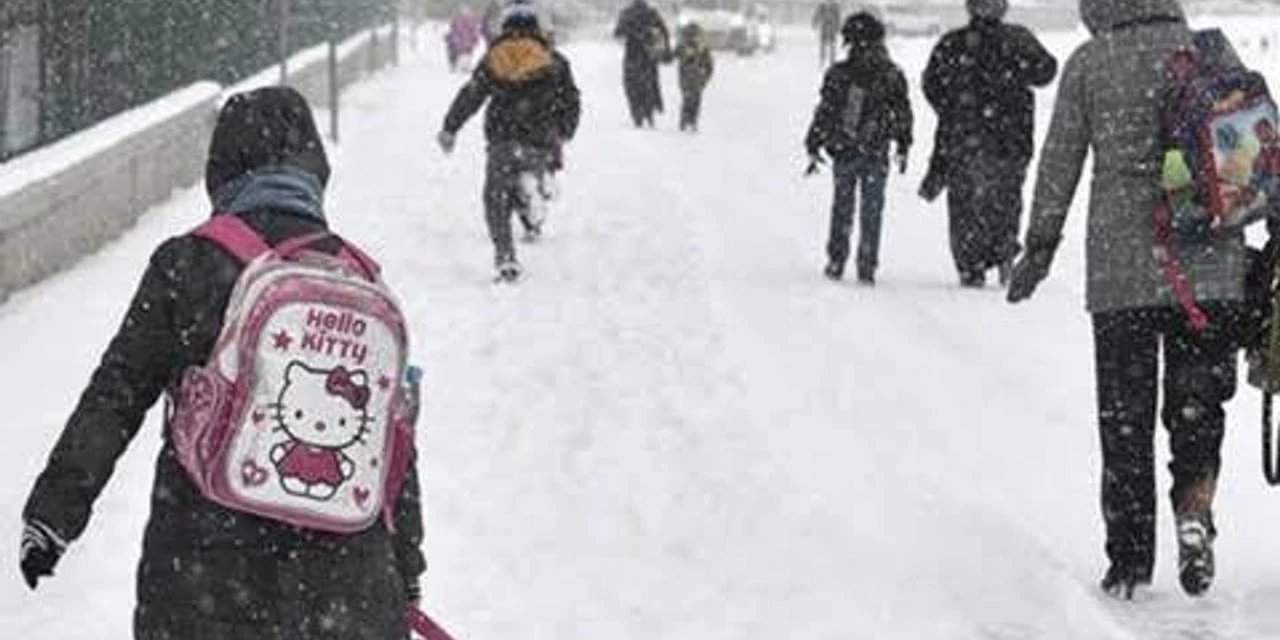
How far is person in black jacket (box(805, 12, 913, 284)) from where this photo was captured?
46.1 ft

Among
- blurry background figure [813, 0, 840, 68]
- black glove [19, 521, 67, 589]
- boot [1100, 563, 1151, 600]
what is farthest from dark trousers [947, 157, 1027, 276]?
blurry background figure [813, 0, 840, 68]

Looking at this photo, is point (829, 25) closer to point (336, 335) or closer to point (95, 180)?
point (95, 180)

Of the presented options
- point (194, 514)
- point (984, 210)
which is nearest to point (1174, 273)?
point (194, 514)

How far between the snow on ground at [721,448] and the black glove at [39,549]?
8.80 ft

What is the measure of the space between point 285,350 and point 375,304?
7.2 inches

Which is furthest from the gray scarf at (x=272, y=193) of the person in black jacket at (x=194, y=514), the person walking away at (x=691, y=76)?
the person walking away at (x=691, y=76)

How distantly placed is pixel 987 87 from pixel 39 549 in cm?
1011

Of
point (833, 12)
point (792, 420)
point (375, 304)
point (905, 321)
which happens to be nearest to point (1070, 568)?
point (792, 420)

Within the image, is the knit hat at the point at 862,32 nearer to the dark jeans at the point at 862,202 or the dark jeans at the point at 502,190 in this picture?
the dark jeans at the point at 862,202

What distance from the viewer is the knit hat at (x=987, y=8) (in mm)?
13273

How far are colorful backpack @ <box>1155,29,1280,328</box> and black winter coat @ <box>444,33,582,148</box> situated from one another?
311 inches

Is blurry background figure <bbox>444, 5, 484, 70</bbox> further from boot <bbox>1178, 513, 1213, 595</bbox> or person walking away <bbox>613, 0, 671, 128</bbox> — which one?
boot <bbox>1178, 513, 1213, 595</bbox>

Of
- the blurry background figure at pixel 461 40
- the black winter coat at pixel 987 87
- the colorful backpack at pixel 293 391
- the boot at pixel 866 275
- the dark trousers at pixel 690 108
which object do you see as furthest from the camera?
the blurry background figure at pixel 461 40

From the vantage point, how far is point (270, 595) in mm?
3857
